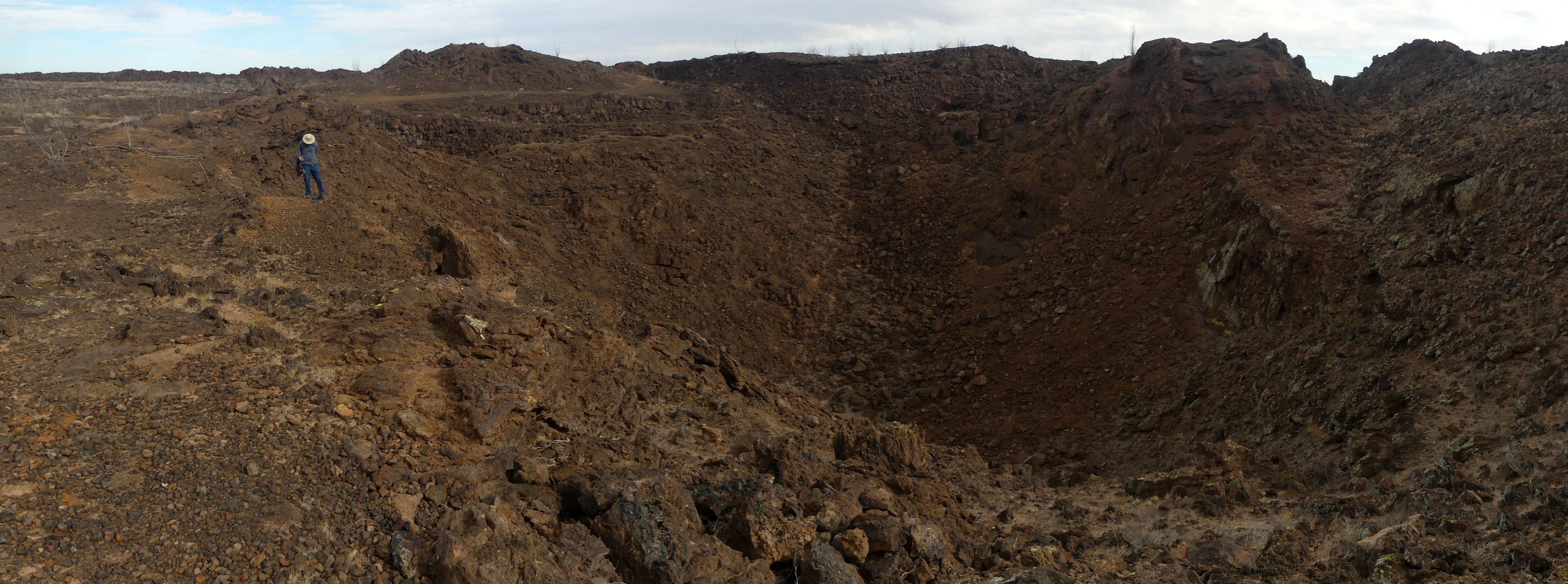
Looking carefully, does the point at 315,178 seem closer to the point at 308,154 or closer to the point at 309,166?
the point at 309,166

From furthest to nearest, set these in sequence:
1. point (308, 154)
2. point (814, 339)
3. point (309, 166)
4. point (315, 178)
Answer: point (814, 339)
point (315, 178)
point (309, 166)
point (308, 154)

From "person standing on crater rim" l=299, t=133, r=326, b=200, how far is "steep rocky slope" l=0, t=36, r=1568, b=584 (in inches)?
8.9

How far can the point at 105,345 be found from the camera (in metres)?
5.36

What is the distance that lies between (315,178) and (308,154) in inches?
14.9

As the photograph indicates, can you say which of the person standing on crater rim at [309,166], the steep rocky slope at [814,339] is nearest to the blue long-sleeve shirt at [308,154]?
the person standing on crater rim at [309,166]

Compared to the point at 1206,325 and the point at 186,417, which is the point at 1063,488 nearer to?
the point at 1206,325

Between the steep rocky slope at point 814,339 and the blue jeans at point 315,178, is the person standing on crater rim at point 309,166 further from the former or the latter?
the steep rocky slope at point 814,339

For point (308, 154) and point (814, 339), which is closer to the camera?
point (308, 154)

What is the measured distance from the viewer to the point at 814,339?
36.9ft

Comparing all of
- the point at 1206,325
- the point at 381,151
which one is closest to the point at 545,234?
the point at 381,151

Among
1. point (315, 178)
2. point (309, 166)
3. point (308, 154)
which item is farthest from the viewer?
point (315, 178)

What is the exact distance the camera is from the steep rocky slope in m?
4.28

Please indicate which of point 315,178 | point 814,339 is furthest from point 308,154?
point 814,339

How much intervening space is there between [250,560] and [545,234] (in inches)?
340
